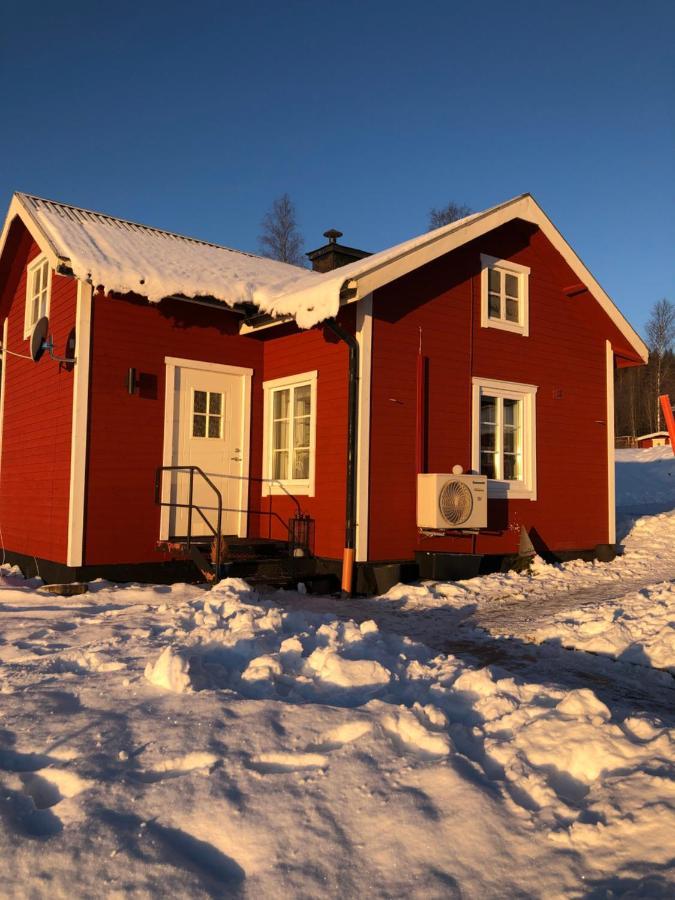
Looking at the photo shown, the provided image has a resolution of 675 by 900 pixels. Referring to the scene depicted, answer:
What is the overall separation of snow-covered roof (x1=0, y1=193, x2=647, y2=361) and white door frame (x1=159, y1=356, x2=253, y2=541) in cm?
89

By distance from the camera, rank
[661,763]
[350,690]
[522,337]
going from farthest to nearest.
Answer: [522,337]
[350,690]
[661,763]

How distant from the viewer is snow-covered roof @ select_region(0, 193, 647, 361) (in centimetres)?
752

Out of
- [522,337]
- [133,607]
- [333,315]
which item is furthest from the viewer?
[522,337]

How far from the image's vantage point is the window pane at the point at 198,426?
28.6 feet

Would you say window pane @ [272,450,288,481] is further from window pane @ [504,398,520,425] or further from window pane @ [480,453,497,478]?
window pane @ [504,398,520,425]

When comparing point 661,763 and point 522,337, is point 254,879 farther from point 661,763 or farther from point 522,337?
point 522,337

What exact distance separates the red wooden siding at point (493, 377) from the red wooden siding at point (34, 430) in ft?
11.7

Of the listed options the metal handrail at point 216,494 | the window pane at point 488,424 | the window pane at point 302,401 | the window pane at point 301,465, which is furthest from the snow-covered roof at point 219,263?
the window pane at point 488,424

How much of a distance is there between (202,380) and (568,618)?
5146 mm

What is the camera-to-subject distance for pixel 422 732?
3.04 metres

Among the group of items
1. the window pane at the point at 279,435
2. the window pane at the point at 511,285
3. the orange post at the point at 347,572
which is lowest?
the orange post at the point at 347,572

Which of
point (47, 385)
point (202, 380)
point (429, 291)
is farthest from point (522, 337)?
point (47, 385)

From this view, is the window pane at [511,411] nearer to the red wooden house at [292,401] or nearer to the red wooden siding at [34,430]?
the red wooden house at [292,401]

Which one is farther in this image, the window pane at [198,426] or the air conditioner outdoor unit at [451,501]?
the window pane at [198,426]
